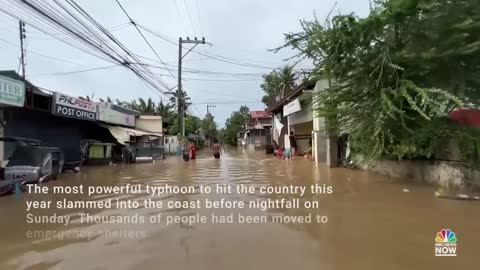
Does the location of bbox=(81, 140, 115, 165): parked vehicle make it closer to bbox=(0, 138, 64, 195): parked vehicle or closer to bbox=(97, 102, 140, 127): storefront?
bbox=(97, 102, 140, 127): storefront

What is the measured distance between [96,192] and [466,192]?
33.5 feet

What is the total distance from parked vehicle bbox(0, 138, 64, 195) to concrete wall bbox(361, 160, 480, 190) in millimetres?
12195

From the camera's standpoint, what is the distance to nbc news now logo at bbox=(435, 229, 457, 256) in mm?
5644

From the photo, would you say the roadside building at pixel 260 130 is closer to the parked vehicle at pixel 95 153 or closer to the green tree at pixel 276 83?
the green tree at pixel 276 83

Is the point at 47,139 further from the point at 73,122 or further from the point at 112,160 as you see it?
the point at 112,160

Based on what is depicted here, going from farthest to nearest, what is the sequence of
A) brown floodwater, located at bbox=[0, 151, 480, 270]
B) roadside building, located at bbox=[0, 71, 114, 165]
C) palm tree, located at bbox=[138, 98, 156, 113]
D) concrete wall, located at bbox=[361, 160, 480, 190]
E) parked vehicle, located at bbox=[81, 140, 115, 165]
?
1. palm tree, located at bbox=[138, 98, 156, 113]
2. parked vehicle, located at bbox=[81, 140, 115, 165]
3. roadside building, located at bbox=[0, 71, 114, 165]
4. concrete wall, located at bbox=[361, 160, 480, 190]
5. brown floodwater, located at bbox=[0, 151, 480, 270]

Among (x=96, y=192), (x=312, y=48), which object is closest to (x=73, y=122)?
(x=96, y=192)

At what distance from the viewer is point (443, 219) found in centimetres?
766

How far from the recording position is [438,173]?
11695 mm

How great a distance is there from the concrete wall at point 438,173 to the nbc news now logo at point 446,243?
4264mm

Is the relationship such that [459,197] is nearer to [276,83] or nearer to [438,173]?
[438,173]

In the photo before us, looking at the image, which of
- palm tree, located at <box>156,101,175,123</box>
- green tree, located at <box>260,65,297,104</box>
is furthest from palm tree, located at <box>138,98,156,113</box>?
green tree, located at <box>260,65,297,104</box>

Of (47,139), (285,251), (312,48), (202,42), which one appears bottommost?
(285,251)

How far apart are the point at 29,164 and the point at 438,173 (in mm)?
13052
